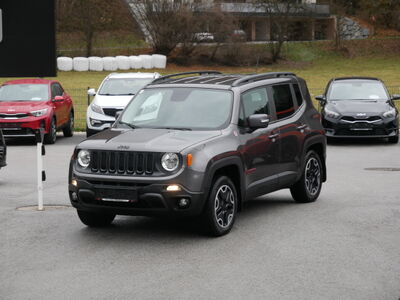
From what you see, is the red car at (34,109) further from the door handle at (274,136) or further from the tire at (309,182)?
the door handle at (274,136)

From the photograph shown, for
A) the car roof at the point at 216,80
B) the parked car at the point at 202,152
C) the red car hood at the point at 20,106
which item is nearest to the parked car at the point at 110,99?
the red car hood at the point at 20,106

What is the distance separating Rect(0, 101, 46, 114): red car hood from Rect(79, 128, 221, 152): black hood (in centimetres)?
1197

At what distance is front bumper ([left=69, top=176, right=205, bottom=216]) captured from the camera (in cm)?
920

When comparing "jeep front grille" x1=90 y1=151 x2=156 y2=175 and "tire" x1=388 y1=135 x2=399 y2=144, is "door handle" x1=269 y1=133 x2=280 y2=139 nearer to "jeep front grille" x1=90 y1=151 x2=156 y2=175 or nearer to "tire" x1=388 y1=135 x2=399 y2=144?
"jeep front grille" x1=90 y1=151 x2=156 y2=175

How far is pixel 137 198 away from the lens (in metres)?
9.23

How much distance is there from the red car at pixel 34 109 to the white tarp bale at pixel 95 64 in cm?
3583

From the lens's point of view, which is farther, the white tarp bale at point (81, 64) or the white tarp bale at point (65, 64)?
the white tarp bale at point (81, 64)

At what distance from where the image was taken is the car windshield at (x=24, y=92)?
74.9 feet

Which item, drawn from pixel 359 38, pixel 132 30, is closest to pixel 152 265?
pixel 132 30

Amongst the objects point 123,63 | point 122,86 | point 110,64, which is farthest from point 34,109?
point 110,64

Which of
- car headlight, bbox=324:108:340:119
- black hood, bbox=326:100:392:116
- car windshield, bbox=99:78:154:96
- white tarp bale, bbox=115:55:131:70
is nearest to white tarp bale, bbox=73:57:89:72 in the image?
white tarp bale, bbox=115:55:131:70

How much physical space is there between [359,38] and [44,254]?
68.9 m

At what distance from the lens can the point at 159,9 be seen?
205ft

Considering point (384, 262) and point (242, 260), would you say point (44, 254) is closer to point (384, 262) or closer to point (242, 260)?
point (242, 260)
